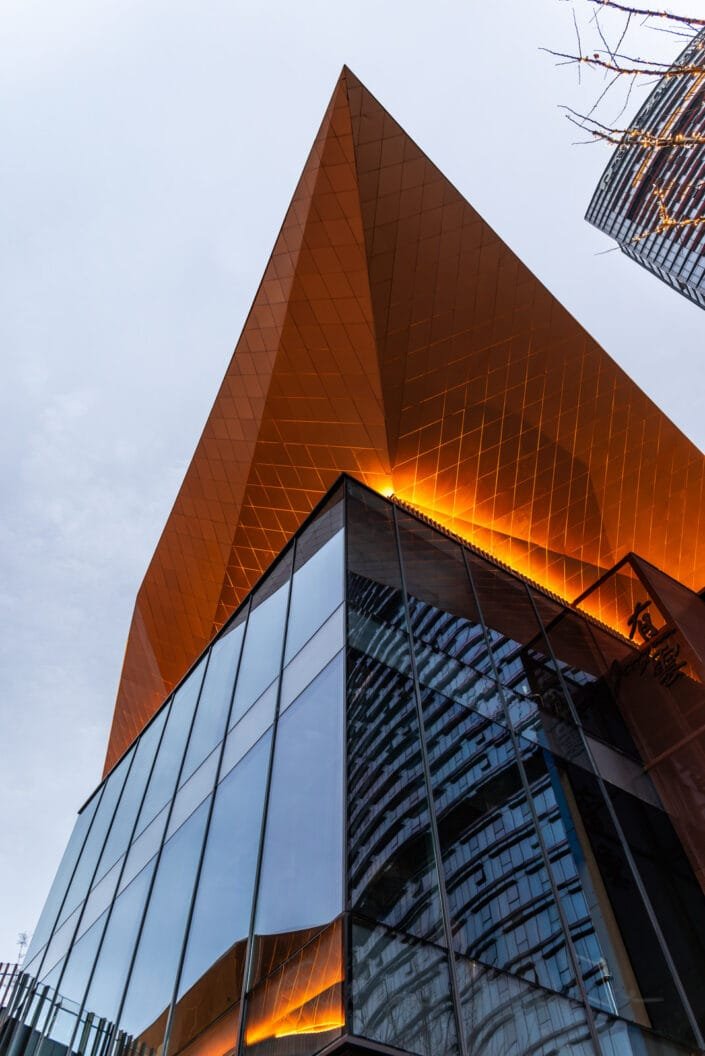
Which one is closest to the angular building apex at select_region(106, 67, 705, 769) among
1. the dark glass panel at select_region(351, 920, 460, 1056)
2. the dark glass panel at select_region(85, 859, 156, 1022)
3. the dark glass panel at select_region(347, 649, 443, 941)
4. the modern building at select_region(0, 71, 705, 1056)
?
the modern building at select_region(0, 71, 705, 1056)

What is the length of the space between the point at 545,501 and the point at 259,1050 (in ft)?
53.2

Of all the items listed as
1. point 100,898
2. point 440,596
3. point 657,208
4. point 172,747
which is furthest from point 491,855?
point 657,208

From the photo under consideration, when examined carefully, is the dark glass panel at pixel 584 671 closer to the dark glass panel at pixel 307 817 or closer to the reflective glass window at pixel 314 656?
the reflective glass window at pixel 314 656

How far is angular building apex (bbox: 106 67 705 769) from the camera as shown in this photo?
18.0 metres

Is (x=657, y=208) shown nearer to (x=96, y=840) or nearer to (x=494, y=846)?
(x=494, y=846)

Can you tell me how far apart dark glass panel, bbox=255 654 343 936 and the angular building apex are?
953 centimetres

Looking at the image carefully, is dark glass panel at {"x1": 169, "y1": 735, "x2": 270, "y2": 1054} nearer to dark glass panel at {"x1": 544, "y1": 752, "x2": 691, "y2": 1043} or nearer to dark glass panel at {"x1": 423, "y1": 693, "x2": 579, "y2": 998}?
dark glass panel at {"x1": 423, "y1": 693, "x2": 579, "y2": 998}

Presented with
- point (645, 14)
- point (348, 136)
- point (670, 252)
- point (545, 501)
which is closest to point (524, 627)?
point (545, 501)

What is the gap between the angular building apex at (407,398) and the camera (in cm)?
1800

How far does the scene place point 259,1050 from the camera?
6.99 meters

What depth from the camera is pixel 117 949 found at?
1169 centimetres

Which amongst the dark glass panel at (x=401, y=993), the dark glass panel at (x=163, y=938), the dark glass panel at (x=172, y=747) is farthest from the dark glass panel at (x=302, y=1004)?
the dark glass panel at (x=172, y=747)

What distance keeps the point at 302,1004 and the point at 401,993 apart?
2.94ft

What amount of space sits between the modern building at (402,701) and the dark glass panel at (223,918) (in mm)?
49
